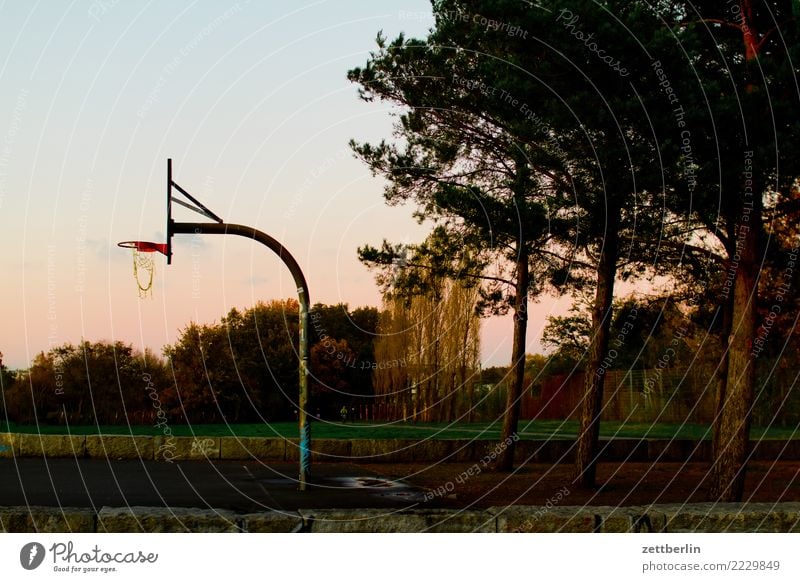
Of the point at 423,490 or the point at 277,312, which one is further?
the point at 277,312

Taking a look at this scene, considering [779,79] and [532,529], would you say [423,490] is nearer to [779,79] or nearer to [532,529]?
[532,529]

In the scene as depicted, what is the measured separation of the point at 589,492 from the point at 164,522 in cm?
841

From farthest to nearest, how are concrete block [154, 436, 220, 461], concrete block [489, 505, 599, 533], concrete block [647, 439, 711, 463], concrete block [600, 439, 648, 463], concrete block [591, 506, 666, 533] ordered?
concrete block [647, 439, 711, 463], concrete block [600, 439, 648, 463], concrete block [154, 436, 220, 461], concrete block [591, 506, 666, 533], concrete block [489, 505, 599, 533]

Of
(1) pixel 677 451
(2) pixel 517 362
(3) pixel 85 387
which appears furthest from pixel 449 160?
(3) pixel 85 387

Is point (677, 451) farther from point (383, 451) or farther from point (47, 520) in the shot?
point (47, 520)

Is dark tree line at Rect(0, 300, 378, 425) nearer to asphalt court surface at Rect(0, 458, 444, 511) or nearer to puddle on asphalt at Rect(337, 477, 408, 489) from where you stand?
asphalt court surface at Rect(0, 458, 444, 511)

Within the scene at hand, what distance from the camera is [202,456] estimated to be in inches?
760

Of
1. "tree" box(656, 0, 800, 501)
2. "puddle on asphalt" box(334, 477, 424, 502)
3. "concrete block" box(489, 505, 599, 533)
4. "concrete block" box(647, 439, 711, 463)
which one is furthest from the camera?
"concrete block" box(647, 439, 711, 463)

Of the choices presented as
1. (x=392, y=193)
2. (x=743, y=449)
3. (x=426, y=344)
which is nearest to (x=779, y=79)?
(x=743, y=449)

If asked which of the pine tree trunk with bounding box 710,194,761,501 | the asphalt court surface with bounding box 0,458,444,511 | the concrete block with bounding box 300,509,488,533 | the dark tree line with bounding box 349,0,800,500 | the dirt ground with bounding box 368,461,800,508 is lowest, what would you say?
the dirt ground with bounding box 368,461,800,508

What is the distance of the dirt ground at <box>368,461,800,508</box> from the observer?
1439 centimetres

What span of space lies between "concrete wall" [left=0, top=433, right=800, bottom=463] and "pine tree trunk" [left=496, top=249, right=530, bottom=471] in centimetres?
165

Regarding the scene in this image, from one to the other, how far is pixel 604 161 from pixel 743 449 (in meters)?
4.57

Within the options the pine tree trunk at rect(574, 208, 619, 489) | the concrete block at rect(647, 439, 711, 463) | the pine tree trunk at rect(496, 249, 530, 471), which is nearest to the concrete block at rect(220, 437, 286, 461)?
the pine tree trunk at rect(496, 249, 530, 471)
